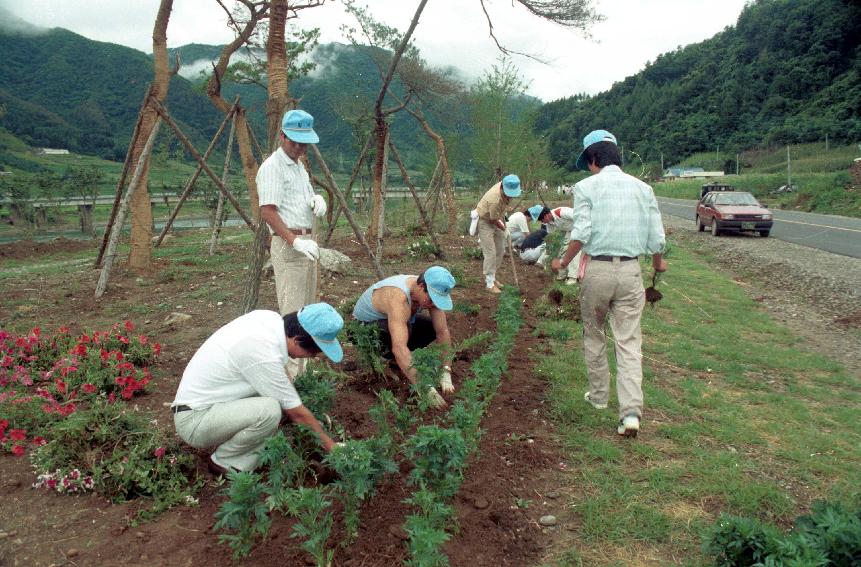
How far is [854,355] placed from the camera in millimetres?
6082

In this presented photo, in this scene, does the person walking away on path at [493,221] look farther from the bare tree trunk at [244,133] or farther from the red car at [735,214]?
the red car at [735,214]

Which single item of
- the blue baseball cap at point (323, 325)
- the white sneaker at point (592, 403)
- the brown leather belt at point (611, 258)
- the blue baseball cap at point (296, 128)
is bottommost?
the white sneaker at point (592, 403)

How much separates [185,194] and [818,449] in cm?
950

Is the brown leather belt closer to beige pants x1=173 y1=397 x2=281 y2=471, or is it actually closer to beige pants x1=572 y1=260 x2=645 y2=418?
beige pants x1=572 y1=260 x2=645 y2=418

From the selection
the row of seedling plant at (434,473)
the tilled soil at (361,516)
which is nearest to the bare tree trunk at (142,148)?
the tilled soil at (361,516)

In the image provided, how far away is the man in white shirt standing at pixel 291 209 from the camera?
4.32 metres

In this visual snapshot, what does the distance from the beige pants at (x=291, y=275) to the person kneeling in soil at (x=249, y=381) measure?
1.32 m

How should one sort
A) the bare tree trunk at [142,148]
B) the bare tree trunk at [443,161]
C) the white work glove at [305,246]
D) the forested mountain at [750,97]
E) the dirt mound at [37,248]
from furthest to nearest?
the forested mountain at [750,97]
the dirt mound at [37,248]
the bare tree trunk at [443,161]
the bare tree trunk at [142,148]
the white work glove at [305,246]

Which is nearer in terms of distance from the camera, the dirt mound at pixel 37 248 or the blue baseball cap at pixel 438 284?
the blue baseball cap at pixel 438 284

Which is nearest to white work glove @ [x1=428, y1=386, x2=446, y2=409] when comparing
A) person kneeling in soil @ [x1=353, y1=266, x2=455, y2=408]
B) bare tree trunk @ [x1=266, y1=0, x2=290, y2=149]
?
person kneeling in soil @ [x1=353, y1=266, x2=455, y2=408]

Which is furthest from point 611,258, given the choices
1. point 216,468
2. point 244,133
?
point 244,133

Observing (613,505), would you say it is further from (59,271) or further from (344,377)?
(59,271)

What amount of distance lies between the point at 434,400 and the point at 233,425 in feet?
4.58

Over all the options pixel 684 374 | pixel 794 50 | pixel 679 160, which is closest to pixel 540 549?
pixel 684 374
